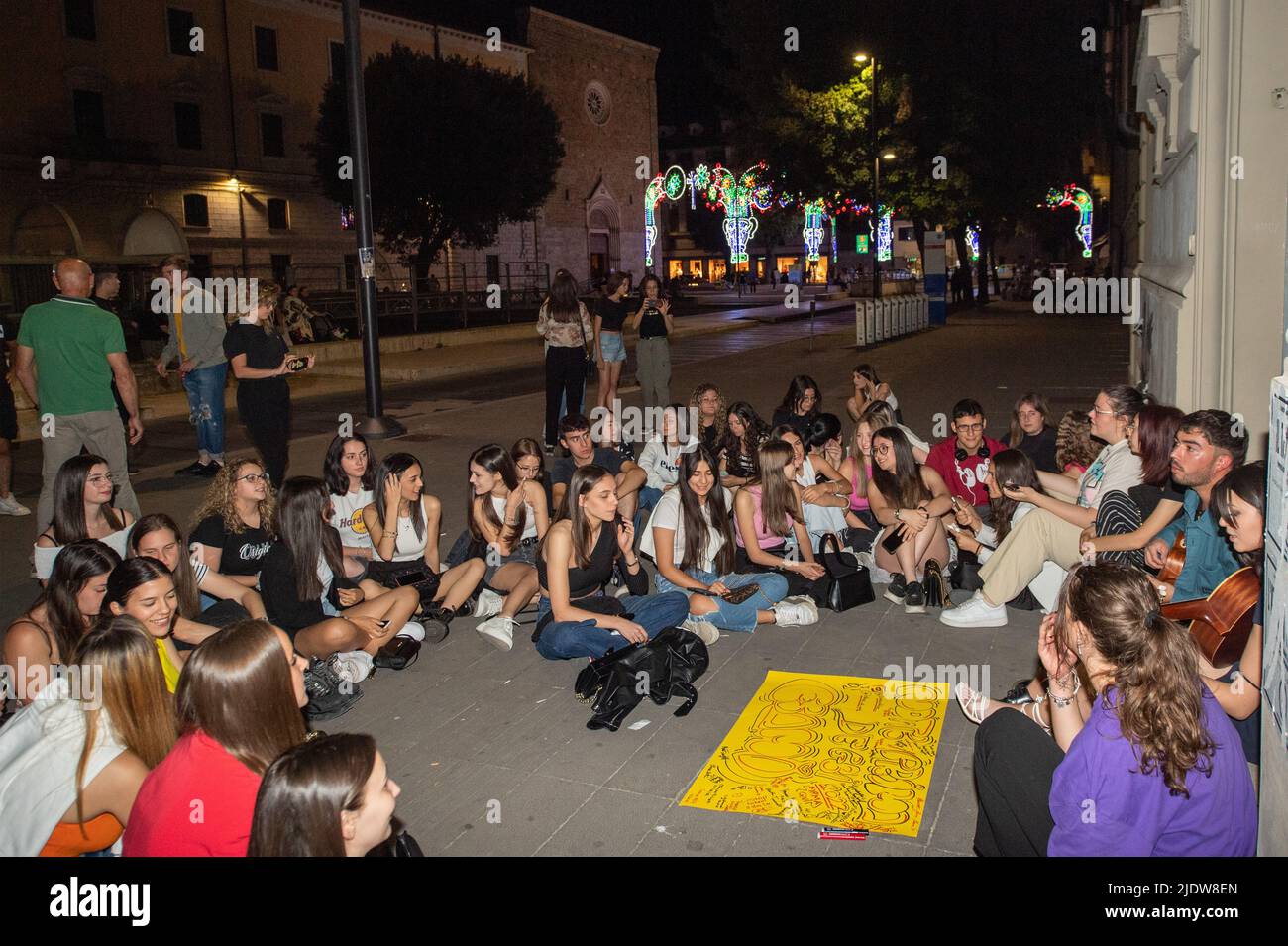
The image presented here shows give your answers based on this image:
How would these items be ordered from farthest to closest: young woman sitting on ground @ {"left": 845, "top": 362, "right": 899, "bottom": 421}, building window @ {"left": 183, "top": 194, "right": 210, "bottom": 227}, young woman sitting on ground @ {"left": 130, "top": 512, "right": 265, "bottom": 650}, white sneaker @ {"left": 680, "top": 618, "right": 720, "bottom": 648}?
1. building window @ {"left": 183, "top": 194, "right": 210, "bottom": 227}
2. young woman sitting on ground @ {"left": 845, "top": 362, "right": 899, "bottom": 421}
3. white sneaker @ {"left": 680, "top": 618, "right": 720, "bottom": 648}
4. young woman sitting on ground @ {"left": 130, "top": 512, "right": 265, "bottom": 650}

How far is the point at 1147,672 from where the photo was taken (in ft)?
9.05

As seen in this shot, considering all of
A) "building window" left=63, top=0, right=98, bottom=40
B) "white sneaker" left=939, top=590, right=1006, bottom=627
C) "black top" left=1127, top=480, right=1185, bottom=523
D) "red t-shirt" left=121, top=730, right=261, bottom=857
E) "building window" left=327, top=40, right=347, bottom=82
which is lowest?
"white sneaker" left=939, top=590, right=1006, bottom=627

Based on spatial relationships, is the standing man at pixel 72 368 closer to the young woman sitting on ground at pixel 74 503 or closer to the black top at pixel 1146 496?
the young woman sitting on ground at pixel 74 503

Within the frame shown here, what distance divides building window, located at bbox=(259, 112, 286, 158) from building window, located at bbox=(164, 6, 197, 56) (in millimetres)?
3476

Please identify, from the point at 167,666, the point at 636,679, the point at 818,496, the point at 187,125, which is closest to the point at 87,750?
the point at 167,666

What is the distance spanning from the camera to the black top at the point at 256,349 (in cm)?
877

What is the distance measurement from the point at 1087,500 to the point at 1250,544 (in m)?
2.36

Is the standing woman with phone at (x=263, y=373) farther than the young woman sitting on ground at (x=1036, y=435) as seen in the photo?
Yes

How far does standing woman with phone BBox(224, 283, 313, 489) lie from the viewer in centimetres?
876

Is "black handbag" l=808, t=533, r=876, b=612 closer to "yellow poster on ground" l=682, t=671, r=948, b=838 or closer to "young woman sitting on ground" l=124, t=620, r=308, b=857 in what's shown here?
"yellow poster on ground" l=682, t=671, r=948, b=838

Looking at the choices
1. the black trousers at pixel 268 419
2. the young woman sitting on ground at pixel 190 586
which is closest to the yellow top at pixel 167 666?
the young woman sitting on ground at pixel 190 586

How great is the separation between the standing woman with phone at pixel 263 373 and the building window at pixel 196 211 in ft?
102

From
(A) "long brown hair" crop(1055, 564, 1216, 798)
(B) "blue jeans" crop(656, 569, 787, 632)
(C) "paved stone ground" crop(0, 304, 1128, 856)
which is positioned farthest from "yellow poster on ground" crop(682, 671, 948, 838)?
(A) "long brown hair" crop(1055, 564, 1216, 798)

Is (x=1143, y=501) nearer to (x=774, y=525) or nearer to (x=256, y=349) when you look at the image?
(x=774, y=525)
